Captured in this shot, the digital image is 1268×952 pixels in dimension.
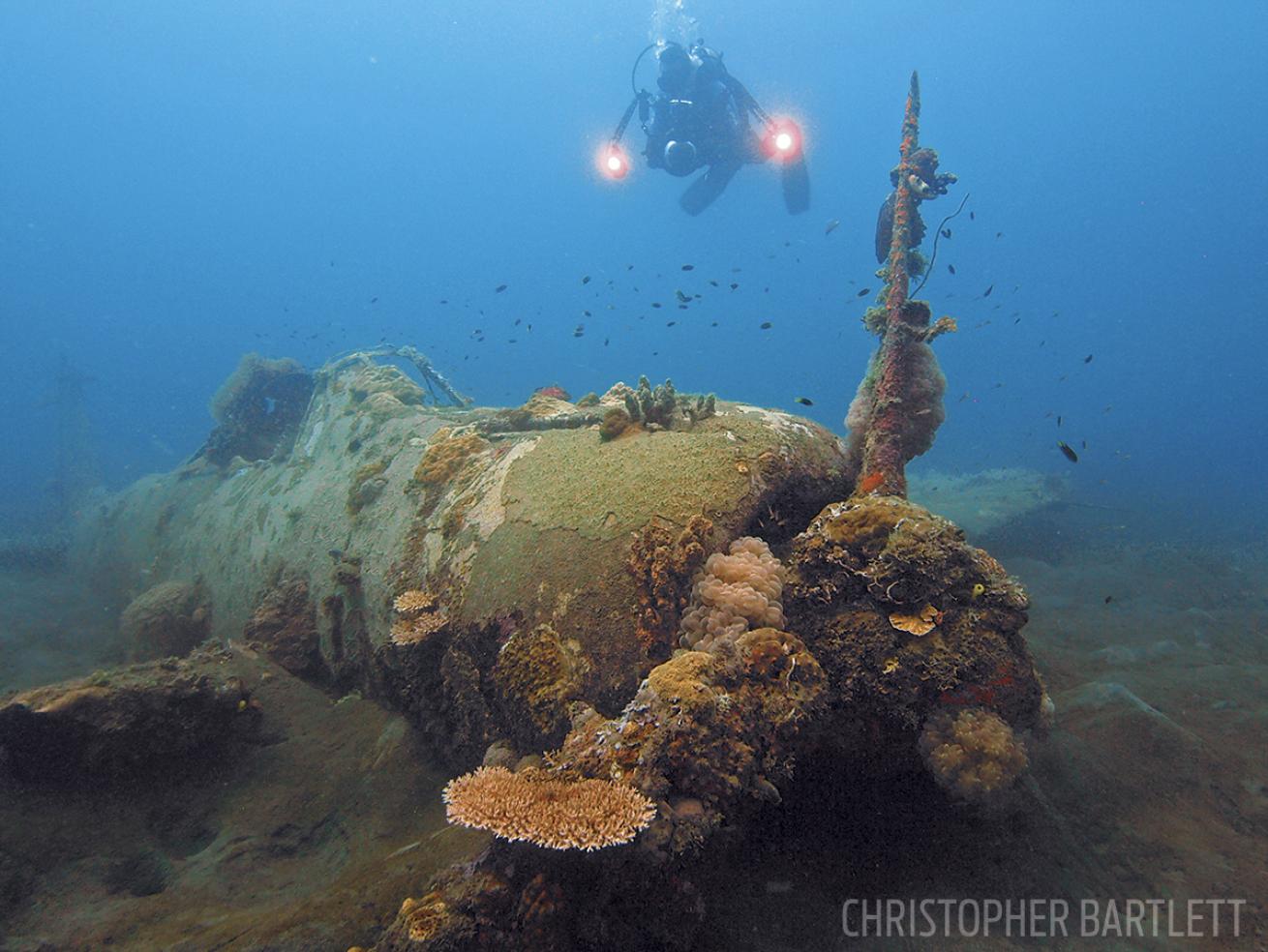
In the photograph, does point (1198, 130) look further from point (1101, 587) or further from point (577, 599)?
point (577, 599)

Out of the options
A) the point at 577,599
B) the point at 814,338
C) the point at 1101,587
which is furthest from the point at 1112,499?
the point at 814,338

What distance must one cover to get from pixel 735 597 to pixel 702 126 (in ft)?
81.8

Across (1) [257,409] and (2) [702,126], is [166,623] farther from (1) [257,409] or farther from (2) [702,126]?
(2) [702,126]

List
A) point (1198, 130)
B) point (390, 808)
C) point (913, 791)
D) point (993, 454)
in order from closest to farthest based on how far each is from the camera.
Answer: point (913, 791) → point (390, 808) → point (993, 454) → point (1198, 130)

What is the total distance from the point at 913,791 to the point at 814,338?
176 meters

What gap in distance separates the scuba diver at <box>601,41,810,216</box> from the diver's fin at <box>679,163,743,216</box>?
151mm

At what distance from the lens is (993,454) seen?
55688mm

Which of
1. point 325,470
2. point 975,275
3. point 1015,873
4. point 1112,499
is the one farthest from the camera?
point 975,275

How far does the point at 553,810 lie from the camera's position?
2.97 m

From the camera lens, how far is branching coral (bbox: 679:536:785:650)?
4.45 m

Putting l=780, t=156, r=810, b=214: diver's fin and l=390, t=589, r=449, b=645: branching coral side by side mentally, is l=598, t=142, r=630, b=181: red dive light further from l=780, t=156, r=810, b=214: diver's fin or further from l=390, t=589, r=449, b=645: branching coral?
l=390, t=589, r=449, b=645: branching coral

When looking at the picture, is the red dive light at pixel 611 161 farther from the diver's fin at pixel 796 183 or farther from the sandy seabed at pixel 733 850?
the sandy seabed at pixel 733 850

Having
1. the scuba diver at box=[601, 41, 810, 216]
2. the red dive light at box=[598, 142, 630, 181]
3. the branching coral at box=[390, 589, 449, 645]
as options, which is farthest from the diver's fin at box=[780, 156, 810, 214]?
the branching coral at box=[390, 589, 449, 645]

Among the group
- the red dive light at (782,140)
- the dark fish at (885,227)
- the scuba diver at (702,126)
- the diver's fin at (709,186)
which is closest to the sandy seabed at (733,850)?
the dark fish at (885,227)
